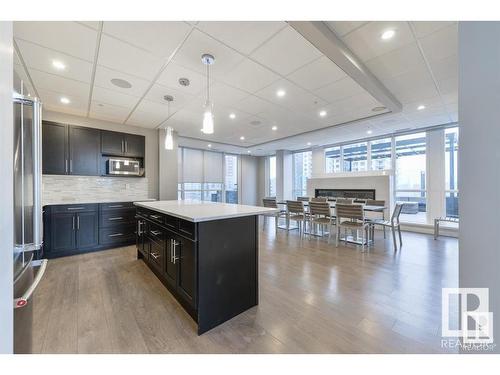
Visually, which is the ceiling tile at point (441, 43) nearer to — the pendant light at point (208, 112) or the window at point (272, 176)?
the pendant light at point (208, 112)

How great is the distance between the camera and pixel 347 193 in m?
6.47

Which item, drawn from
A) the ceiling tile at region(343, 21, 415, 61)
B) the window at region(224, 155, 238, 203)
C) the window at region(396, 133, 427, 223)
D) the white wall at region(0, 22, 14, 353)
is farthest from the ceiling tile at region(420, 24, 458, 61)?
the window at region(224, 155, 238, 203)

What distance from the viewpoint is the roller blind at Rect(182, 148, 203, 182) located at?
7494 millimetres

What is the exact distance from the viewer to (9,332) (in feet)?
2.47

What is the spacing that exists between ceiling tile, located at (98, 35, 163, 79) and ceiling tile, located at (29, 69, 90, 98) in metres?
0.80

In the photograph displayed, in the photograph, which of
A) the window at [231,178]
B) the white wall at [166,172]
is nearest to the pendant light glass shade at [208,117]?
the white wall at [166,172]

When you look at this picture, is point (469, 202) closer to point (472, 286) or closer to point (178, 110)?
point (472, 286)

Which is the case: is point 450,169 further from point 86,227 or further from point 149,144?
point 86,227

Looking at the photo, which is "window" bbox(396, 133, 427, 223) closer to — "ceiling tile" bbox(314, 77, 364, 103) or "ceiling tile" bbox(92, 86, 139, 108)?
"ceiling tile" bbox(314, 77, 364, 103)

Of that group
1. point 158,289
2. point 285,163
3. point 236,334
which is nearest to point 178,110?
point 158,289

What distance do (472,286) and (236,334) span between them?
1.50 meters

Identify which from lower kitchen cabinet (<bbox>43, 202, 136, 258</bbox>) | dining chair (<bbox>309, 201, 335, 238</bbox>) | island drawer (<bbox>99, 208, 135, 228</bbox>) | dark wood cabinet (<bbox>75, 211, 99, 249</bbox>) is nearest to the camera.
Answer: lower kitchen cabinet (<bbox>43, 202, 136, 258</bbox>)

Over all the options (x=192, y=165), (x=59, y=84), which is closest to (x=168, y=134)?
(x=59, y=84)
